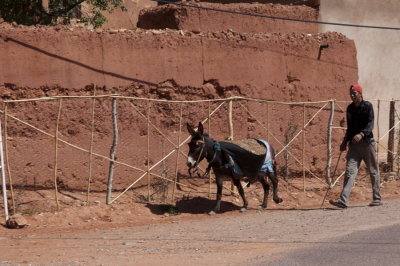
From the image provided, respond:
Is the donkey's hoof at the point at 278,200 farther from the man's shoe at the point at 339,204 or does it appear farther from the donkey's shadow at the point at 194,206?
the man's shoe at the point at 339,204

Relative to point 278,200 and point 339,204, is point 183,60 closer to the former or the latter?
point 278,200

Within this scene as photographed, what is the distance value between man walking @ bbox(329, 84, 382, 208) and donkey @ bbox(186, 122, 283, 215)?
4.05 ft

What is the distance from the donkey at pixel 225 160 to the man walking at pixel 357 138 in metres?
1.24

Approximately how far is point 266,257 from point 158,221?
3.41 m

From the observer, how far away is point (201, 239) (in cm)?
875

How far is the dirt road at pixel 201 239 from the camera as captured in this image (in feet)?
24.5

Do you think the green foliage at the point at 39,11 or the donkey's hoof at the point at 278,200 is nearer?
the donkey's hoof at the point at 278,200

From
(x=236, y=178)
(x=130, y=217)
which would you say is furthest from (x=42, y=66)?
(x=236, y=178)

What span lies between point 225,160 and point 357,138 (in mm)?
1965

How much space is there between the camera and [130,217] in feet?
35.1

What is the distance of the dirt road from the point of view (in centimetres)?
746

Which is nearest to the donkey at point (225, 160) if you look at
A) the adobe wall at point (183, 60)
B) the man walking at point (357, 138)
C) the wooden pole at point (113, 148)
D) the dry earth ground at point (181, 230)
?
the dry earth ground at point (181, 230)

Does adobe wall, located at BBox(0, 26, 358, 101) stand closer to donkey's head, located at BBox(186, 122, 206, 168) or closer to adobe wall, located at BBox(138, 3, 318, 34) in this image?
donkey's head, located at BBox(186, 122, 206, 168)

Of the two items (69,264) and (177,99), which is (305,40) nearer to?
(177,99)
